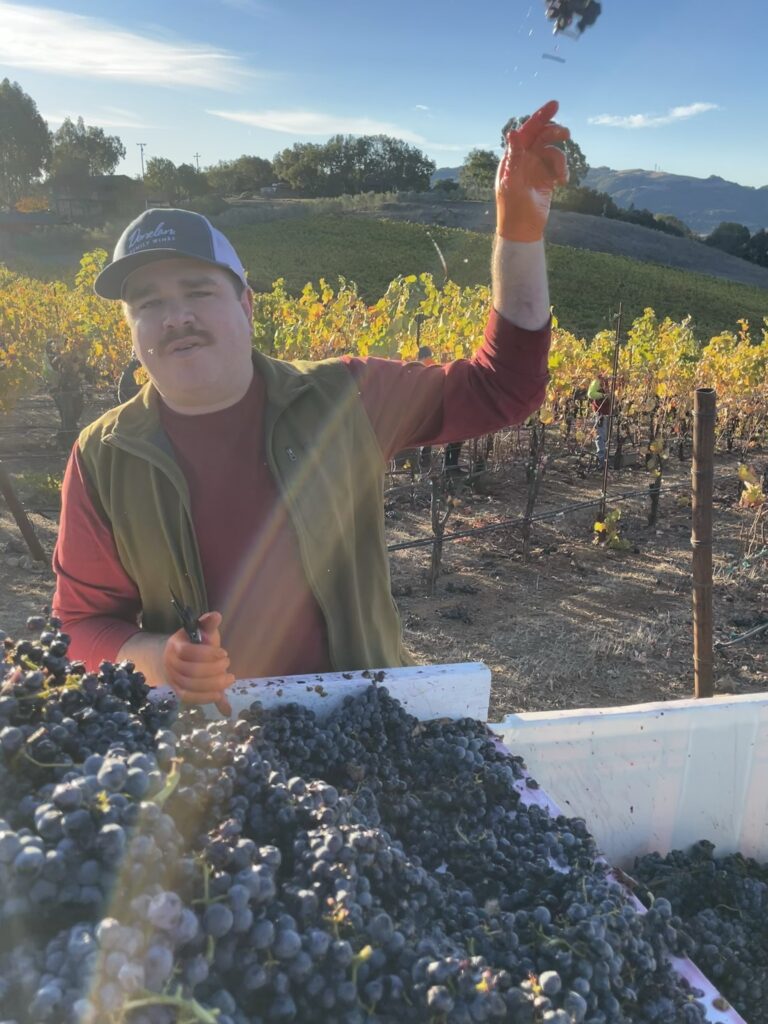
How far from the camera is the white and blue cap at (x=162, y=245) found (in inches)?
65.3

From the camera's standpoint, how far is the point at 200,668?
1.35 meters

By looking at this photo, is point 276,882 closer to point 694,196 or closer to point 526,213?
point 526,213

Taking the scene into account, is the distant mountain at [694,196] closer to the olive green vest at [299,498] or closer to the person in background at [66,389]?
the person in background at [66,389]

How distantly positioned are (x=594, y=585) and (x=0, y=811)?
5.13m

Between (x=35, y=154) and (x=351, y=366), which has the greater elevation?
(x=35, y=154)

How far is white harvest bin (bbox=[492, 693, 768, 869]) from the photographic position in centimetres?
163

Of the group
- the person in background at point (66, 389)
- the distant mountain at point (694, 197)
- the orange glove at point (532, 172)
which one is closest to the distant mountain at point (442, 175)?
the person in background at point (66, 389)

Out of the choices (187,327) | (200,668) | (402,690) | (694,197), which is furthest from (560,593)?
(694,197)

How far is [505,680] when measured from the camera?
442cm

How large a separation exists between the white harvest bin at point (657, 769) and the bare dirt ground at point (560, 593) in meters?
2.30

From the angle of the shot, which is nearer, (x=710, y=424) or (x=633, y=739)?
(x=633, y=739)

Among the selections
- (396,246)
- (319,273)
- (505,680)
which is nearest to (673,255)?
(396,246)

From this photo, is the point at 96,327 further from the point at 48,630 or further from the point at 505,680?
the point at 48,630

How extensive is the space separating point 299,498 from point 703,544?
6.66ft
